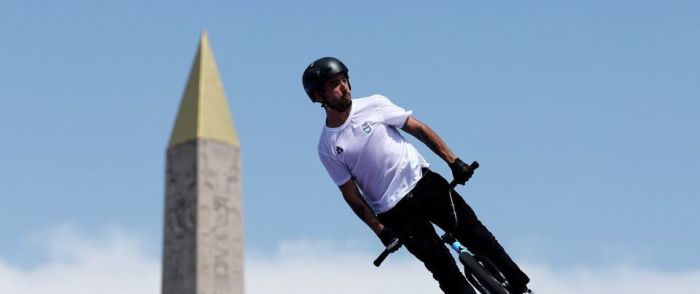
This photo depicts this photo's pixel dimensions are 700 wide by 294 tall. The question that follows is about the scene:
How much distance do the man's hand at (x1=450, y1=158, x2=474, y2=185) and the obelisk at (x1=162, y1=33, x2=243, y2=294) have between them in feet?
8.54

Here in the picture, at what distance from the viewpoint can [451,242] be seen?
6.23m

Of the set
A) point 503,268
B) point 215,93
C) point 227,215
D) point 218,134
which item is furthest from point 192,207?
point 503,268

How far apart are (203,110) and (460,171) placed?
3.27 metres

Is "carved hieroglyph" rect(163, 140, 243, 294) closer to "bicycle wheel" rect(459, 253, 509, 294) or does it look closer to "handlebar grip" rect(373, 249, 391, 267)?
"handlebar grip" rect(373, 249, 391, 267)

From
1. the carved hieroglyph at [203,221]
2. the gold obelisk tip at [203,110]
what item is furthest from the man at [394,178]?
the gold obelisk tip at [203,110]

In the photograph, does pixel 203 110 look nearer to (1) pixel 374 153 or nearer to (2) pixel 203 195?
(2) pixel 203 195

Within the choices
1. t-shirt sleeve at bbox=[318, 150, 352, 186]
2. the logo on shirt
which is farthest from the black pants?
the logo on shirt

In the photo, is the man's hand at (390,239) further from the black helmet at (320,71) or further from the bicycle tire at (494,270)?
the black helmet at (320,71)

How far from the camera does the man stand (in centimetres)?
589

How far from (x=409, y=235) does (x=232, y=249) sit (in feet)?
6.86

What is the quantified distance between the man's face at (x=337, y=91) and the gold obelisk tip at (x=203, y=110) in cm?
222

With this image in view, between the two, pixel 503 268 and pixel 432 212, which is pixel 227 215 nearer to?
pixel 432 212

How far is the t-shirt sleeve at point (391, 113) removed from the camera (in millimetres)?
6023

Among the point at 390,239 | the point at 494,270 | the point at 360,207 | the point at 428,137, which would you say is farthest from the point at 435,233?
the point at 428,137
